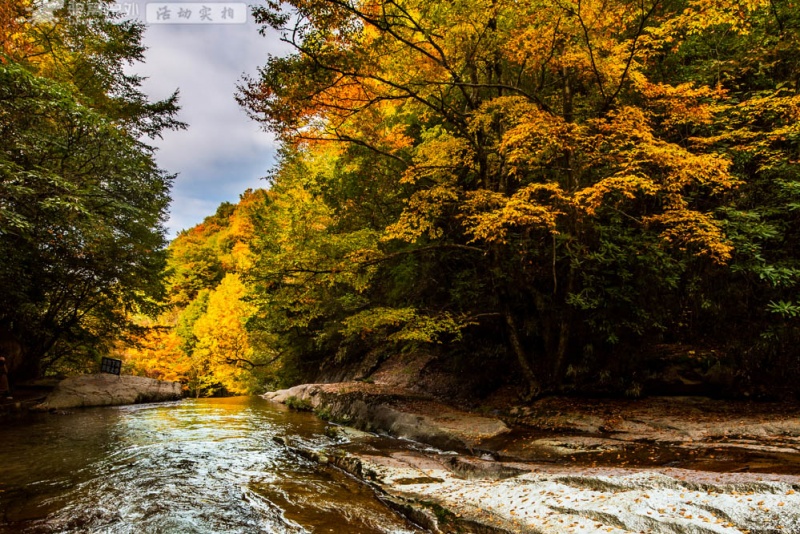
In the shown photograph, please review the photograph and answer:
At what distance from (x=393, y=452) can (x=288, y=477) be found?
1.99 m

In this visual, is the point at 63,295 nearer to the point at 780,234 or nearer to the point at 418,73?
the point at 418,73

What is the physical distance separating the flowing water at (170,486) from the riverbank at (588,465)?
0.64m

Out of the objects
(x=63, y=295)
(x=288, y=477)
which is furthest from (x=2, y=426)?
(x=288, y=477)

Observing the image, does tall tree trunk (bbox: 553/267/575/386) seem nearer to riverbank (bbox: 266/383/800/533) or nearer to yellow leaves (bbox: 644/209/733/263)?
riverbank (bbox: 266/383/800/533)

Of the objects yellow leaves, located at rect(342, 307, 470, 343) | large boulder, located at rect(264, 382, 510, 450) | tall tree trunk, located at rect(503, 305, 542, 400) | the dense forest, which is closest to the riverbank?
large boulder, located at rect(264, 382, 510, 450)

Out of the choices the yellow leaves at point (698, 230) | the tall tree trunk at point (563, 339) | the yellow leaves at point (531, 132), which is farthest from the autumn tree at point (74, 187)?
the yellow leaves at point (698, 230)

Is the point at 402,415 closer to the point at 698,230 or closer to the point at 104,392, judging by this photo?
the point at 698,230

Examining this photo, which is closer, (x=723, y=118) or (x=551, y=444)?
(x=551, y=444)

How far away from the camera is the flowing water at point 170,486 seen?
168 inches

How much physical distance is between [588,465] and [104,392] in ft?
52.7

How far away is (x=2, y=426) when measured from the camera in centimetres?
926

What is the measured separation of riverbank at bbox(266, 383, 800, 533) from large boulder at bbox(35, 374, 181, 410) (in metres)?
9.55

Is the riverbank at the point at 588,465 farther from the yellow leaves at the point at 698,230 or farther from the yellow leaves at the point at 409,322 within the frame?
the yellow leaves at the point at 698,230

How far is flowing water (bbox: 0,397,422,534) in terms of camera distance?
4.27m
